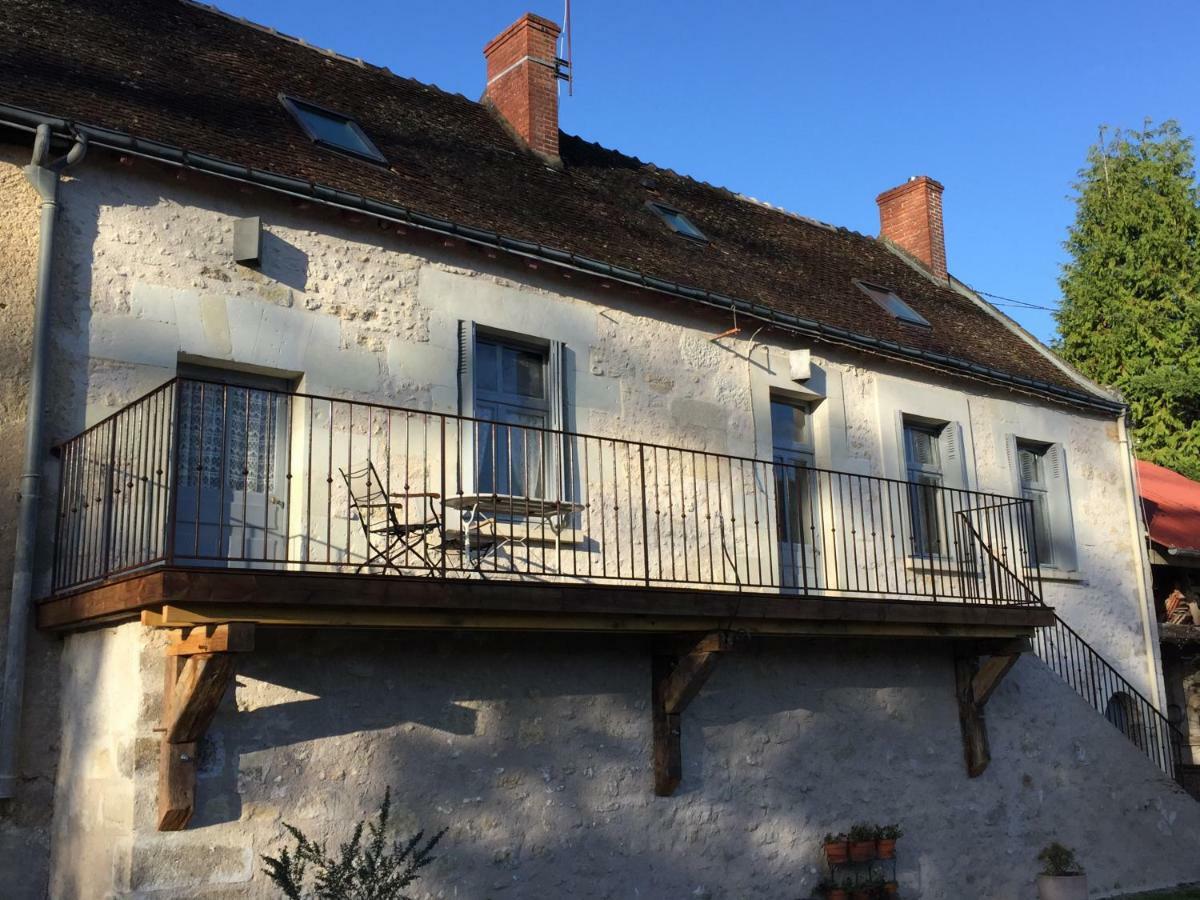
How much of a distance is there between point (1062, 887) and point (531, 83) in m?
8.92

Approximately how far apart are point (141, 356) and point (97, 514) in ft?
3.59

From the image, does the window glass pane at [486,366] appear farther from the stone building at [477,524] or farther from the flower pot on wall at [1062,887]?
the flower pot on wall at [1062,887]

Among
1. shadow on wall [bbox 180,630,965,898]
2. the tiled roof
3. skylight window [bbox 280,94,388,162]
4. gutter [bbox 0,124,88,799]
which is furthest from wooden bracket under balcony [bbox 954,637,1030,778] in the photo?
gutter [bbox 0,124,88,799]

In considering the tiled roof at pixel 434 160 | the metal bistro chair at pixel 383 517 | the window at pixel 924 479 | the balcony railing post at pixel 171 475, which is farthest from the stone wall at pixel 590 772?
the tiled roof at pixel 434 160

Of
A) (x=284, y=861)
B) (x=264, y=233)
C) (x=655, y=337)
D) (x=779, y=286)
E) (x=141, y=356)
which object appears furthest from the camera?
(x=779, y=286)

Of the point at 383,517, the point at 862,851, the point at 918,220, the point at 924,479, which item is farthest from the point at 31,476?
the point at 918,220

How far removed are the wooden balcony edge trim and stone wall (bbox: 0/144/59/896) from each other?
13.4 inches

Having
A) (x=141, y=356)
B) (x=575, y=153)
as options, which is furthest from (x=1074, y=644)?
(x=141, y=356)

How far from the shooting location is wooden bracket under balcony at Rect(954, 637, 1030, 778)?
11.0 metres

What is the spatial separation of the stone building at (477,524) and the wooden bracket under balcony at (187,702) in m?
0.02

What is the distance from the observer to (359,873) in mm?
6863

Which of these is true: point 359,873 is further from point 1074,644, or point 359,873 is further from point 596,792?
point 1074,644

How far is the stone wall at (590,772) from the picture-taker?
273 inches

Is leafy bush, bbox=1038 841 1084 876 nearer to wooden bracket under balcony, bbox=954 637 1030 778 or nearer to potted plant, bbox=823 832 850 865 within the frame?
wooden bracket under balcony, bbox=954 637 1030 778
